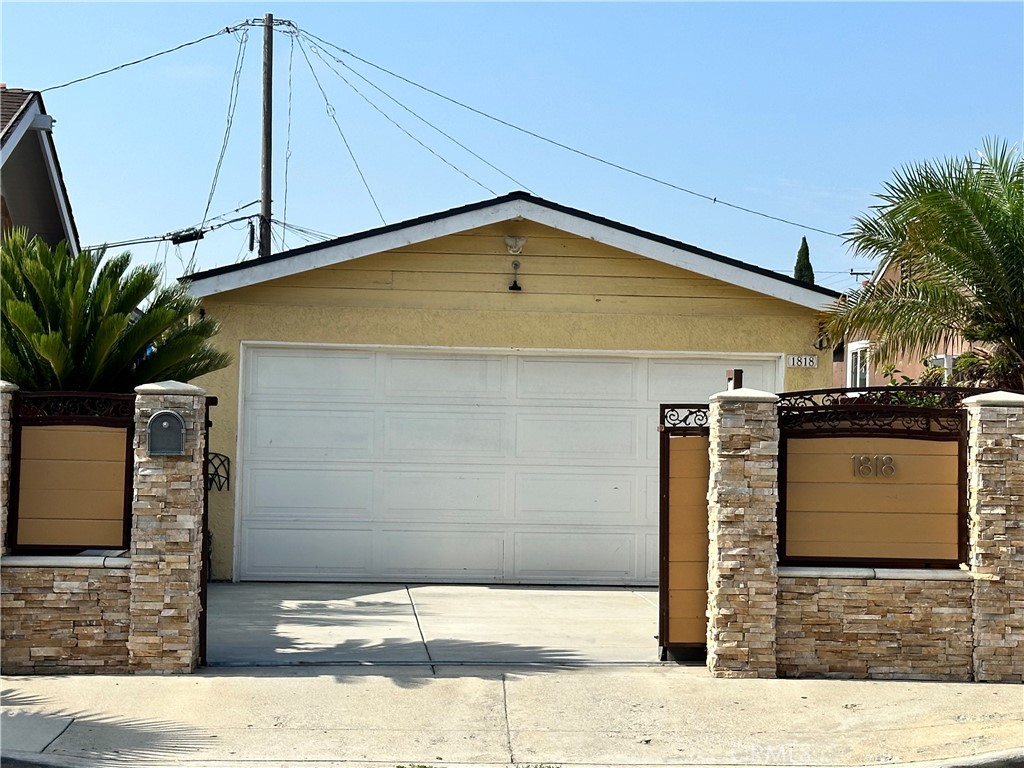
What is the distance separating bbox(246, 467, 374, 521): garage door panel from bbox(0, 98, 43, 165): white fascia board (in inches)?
183

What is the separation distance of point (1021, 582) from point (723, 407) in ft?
8.14

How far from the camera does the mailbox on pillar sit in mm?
7887

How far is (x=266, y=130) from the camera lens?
2208cm

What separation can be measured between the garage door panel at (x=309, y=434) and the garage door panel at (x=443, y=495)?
49 centimetres

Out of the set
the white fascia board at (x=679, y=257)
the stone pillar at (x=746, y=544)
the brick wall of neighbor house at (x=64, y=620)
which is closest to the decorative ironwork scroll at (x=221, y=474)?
the white fascia board at (x=679, y=257)

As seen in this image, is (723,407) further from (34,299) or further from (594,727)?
(34,299)

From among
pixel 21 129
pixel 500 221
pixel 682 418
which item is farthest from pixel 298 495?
pixel 21 129

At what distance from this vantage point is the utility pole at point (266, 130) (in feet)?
72.5

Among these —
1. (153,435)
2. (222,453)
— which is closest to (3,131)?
(222,453)

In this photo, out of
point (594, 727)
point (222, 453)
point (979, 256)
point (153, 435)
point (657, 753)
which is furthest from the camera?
point (222, 453)

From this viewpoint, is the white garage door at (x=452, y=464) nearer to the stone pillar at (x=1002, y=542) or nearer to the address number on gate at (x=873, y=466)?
the address number on gate at (x=873, y=466)

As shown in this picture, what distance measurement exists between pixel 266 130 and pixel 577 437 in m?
12.3

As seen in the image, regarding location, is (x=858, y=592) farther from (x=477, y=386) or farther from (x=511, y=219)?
(x=511, y=219)

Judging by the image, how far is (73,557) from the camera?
26.1ft
